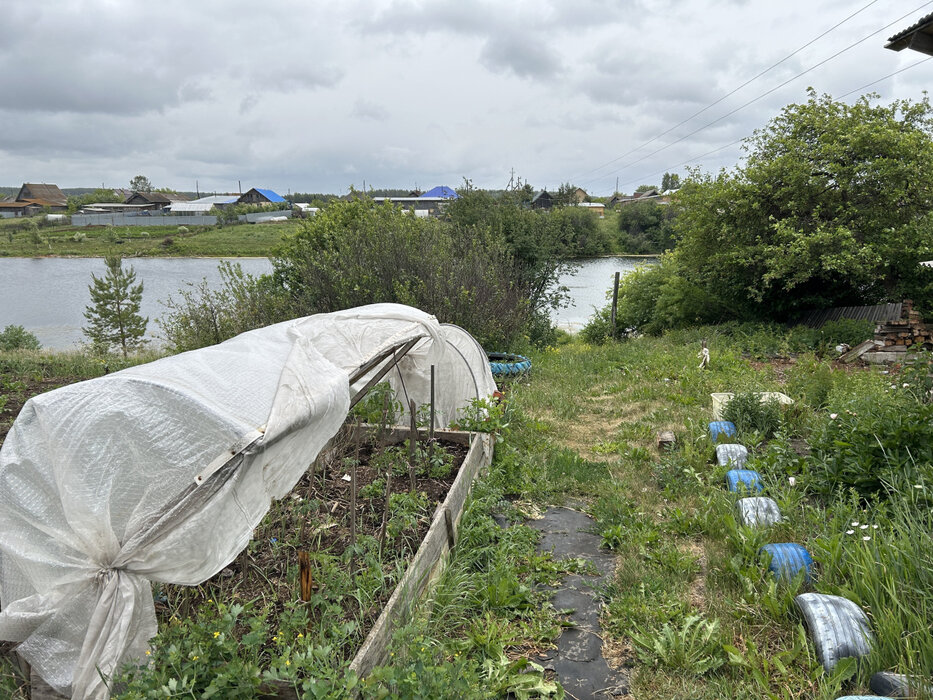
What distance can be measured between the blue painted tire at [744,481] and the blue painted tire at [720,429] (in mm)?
986

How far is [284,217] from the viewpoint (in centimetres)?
7400

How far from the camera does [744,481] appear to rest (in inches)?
185

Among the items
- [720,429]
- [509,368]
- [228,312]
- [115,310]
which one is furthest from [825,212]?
[115,310]

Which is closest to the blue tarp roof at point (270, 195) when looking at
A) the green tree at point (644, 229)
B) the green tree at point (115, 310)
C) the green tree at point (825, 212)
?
the green tree at point (644, 229)

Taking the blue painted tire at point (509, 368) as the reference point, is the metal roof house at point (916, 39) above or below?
above

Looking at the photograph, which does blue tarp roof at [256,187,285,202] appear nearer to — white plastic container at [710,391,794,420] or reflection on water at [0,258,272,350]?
reflection on water at [0,258,272,350]

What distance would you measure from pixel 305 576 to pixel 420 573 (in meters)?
0.76

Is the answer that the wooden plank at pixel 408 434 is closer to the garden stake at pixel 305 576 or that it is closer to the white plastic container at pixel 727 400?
the garden stake at pixel 305 576

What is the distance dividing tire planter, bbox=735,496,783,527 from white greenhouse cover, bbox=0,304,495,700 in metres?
3.19

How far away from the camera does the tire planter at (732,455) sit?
5242 millimetres

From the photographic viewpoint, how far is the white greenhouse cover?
2361 mm

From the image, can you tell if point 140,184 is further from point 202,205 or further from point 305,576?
point 305,576

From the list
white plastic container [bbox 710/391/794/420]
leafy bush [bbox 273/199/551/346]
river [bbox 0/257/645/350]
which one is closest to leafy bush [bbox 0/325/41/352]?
river [bbox 0/257/645/350]

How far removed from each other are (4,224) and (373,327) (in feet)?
309
